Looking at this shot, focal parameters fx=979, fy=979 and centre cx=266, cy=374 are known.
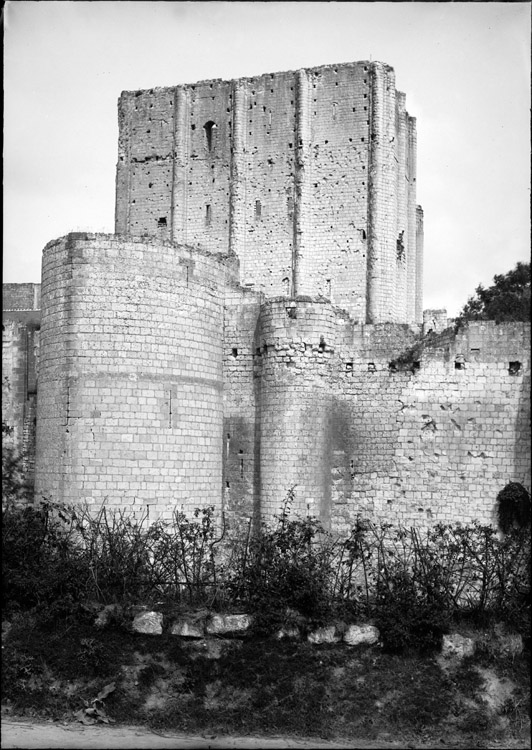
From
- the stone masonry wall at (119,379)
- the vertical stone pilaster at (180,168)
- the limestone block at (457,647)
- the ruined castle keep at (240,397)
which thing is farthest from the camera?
the vertical stone pilaster at (180,168)

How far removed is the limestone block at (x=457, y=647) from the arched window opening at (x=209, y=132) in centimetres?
2708

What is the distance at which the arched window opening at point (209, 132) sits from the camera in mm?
37469

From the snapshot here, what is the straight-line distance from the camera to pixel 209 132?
124 feet

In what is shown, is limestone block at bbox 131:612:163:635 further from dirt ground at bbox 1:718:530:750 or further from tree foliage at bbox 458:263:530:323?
tree foliage at bbox 458:263:530:323

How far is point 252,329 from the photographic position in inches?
770

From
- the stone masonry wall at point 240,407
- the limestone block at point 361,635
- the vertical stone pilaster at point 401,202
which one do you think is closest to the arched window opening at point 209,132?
the vertical stone pilaster at point 401,202

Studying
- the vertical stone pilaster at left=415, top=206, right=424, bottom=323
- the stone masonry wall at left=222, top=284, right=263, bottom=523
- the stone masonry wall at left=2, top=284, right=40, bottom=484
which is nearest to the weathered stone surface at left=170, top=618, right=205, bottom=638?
the stone masonry wall at left=222, top=284, right=263, bottom=523

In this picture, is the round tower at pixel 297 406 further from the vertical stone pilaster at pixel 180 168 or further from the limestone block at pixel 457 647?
the vertical stone pilaster at pixel 180 168

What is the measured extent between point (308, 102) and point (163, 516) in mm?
21840

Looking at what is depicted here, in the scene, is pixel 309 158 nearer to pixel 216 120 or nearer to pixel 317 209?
pixel 317 209

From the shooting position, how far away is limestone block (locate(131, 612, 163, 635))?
14.3 m

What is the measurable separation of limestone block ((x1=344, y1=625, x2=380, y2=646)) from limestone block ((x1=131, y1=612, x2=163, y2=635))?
273 centimetres

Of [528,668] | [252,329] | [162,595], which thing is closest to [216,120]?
[252,329]

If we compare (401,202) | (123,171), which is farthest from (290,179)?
(123,171)
